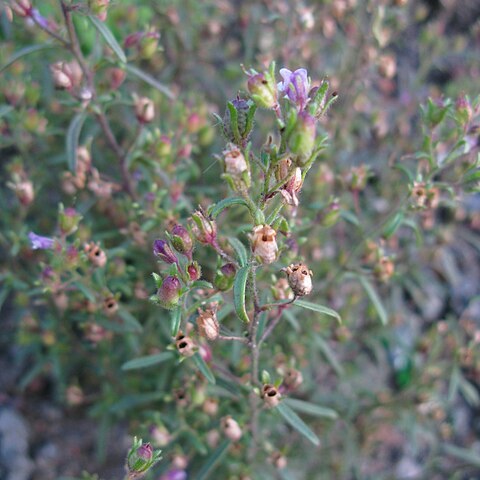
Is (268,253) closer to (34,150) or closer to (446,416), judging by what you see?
(34,150)

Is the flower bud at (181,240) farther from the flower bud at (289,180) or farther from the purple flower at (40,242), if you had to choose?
the purple flower at (40,242)

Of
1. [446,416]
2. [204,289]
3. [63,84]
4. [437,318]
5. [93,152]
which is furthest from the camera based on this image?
[437,318]

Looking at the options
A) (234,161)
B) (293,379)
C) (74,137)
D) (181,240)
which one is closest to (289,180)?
(234,161)

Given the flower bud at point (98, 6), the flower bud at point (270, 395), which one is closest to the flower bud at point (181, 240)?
the flower bud at point (270, 395)

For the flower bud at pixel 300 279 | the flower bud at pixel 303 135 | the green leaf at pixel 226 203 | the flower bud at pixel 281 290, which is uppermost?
the flower bud at pixel 303 135

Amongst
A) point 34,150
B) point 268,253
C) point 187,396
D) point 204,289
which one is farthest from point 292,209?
point 34,150

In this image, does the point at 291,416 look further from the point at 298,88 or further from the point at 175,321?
the point at 298,88

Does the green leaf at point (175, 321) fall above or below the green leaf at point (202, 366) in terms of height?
above
